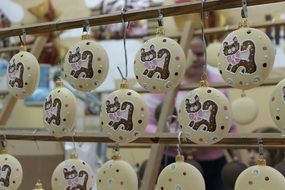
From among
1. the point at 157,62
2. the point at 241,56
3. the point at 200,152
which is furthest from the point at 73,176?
the point at 200,152

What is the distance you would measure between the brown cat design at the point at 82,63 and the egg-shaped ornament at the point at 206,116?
0.21 meters

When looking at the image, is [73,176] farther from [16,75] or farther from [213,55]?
[213,55]

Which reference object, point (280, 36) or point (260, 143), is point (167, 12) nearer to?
point (260, 143)

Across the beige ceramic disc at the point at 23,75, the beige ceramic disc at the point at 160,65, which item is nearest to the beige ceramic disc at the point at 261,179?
the beige ceramic disc at the point at 160,65

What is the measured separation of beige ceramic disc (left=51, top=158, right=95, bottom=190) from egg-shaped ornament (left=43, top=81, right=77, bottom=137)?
7 cm

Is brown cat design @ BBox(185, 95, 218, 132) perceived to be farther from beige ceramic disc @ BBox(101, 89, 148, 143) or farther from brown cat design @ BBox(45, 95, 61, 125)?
brown cat design @ BBox(45, 95, 61, 125)

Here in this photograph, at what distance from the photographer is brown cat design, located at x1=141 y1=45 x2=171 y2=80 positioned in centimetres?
88

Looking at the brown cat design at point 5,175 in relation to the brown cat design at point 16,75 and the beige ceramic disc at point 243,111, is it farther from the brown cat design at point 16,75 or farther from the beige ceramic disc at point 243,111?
the beige ceramic disc at point 243,111

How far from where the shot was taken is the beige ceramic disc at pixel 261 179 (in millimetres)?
826

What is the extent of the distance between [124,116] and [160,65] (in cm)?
12

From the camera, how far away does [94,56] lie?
37.3 inches

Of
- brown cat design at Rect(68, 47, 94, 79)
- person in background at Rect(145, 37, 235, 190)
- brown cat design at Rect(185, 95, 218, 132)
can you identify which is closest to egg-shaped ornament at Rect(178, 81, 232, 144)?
brown cat design at Rect(185, 95, 218, 132)

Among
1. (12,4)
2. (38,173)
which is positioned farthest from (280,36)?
(38,173)

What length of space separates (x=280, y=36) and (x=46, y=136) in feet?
5.88
